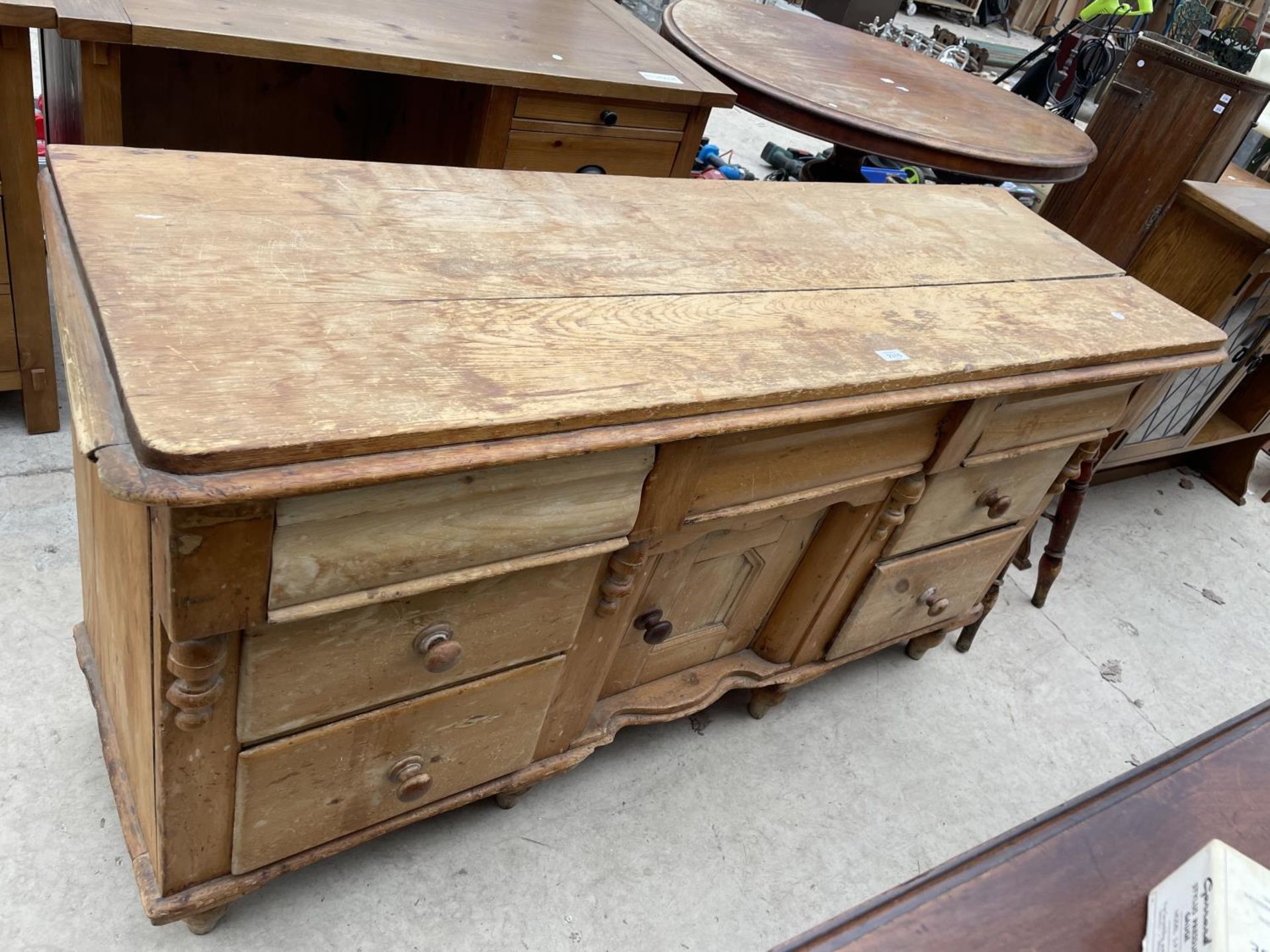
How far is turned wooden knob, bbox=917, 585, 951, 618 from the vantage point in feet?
6.22

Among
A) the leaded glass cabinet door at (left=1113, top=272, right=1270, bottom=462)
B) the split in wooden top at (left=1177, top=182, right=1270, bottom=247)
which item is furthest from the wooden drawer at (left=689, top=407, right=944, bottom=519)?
the leaded glass cabinet door at (left=1113, top=272, right=1270, bottom=462)

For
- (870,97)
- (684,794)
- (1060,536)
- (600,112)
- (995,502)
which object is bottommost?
(684,794)

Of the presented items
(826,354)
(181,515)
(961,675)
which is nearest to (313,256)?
(181,515)

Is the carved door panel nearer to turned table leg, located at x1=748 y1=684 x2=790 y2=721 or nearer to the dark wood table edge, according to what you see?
turned table leg, located at x1=748 y1=684 x2=790 y2=721

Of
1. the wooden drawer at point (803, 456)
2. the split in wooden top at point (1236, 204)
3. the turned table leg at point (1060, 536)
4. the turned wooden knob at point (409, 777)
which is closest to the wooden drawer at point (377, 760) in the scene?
the turned wooden knob at point (409, 777)

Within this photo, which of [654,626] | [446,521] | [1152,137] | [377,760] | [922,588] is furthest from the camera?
[1152,137]

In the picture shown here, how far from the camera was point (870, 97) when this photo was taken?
2.47m

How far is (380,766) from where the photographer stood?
1.29 metres

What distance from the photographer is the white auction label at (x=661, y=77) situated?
6.89 ft

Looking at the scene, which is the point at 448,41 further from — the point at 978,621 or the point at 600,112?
the point at 978,621

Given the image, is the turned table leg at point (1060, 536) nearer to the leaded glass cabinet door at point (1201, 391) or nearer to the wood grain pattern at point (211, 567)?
the leaded glass cabinet door at point (1201, 391)

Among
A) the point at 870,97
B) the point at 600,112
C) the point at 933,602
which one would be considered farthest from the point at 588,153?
the point at 933,602

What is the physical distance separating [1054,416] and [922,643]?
2.43 feet

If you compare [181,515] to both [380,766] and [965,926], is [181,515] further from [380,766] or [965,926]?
[965,926]
